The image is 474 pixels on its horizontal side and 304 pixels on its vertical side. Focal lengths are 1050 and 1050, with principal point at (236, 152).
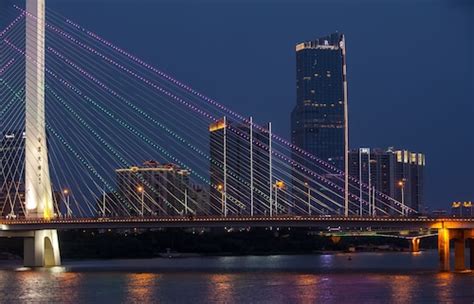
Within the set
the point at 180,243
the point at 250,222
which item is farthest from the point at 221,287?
the point at 180,243

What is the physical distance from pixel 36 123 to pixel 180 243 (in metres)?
41.0

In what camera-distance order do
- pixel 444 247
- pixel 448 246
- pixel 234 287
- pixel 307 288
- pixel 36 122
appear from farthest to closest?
pixel 36 122, pixel 448 246, pixel 444 247, pixel 234 287, pixel 307 288

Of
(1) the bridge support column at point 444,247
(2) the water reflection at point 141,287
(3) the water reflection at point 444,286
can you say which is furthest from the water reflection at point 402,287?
(2) the water reflection at point 141,287

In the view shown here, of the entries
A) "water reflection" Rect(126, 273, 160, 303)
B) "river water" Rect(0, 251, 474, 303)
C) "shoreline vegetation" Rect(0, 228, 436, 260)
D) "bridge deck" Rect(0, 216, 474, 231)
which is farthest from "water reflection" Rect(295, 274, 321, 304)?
"shoreline vegetation" Rect(0, 228, 436, 260)

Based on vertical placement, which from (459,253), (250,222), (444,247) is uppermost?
(250,222)

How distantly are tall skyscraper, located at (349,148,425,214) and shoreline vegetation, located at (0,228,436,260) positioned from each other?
843 centimetres

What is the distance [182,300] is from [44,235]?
2408 cm

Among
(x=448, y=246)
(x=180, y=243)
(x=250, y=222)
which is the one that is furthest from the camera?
(x=180, y=243)

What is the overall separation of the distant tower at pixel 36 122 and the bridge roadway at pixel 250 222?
1.03m

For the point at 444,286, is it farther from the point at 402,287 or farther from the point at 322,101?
the point at 322,101

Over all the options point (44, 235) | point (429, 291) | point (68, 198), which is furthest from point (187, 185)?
point (429, 291)

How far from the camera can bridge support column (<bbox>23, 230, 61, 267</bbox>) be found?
5928 cm

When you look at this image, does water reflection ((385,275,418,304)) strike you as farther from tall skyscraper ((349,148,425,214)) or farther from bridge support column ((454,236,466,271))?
tall skyscraper ((349,148,425,214))

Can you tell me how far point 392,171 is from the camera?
366 feet
